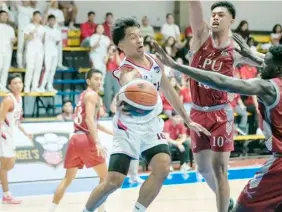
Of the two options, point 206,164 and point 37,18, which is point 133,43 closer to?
point 206,164

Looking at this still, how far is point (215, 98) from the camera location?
6.57 m

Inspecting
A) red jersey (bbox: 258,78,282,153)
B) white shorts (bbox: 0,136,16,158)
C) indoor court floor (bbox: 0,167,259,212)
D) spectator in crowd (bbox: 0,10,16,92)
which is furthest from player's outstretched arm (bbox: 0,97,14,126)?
spectator in crowd (bbox: 0,10,16,92)

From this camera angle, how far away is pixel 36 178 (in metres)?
11.1

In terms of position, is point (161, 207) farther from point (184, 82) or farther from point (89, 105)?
point (184, 82)

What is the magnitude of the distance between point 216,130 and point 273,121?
1.89 m

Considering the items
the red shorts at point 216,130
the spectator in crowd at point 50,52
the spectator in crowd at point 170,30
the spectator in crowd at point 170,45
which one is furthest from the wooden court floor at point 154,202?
the spectator in crowd at point 170,30

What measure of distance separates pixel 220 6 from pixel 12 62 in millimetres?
9623

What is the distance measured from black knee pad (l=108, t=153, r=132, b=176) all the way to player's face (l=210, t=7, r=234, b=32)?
180cm

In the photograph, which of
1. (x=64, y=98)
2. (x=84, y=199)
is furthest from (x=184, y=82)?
(x=84, y=199)

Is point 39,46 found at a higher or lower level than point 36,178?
higher

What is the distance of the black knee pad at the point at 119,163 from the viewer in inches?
222

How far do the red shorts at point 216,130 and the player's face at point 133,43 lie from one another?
116 cm

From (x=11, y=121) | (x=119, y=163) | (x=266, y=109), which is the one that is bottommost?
(x=11, y=121)

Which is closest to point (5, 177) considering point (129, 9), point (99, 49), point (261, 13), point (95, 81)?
point (95, 81)
